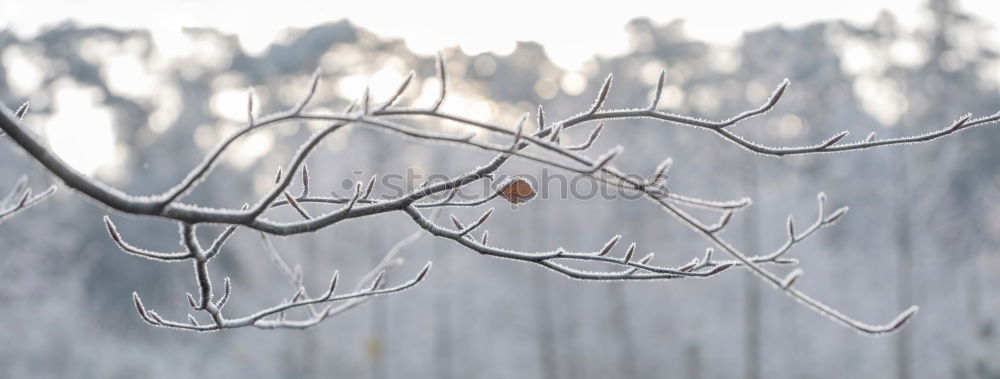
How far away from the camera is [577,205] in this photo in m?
19.6

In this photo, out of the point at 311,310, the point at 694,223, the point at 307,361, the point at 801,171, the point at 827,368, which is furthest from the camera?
the point at 827,368

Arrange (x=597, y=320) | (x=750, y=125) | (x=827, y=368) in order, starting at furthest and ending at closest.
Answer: (x=597, y=320) < (x=827, y=368) < (x=750, y=125)

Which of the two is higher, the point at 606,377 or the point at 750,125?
the point at 750,125

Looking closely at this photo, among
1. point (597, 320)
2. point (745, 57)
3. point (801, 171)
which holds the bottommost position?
point (597, 320)

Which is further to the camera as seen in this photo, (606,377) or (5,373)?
(606,377)

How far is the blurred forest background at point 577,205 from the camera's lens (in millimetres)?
13930

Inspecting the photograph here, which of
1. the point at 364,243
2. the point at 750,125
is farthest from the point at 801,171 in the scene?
the point at 364,243

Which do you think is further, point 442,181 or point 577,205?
point 577,205

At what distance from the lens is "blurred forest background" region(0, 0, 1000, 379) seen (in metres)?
13.9

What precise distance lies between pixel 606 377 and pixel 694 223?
17.3 metres

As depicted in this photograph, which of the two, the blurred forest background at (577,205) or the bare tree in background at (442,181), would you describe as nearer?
the bare tree in background at (442,181)

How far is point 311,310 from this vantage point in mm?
2252

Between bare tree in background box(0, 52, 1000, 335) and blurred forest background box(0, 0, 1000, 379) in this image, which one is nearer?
bare tree in background box(0, 52, 1000, 335)

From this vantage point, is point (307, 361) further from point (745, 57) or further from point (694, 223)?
point (694, 223)
